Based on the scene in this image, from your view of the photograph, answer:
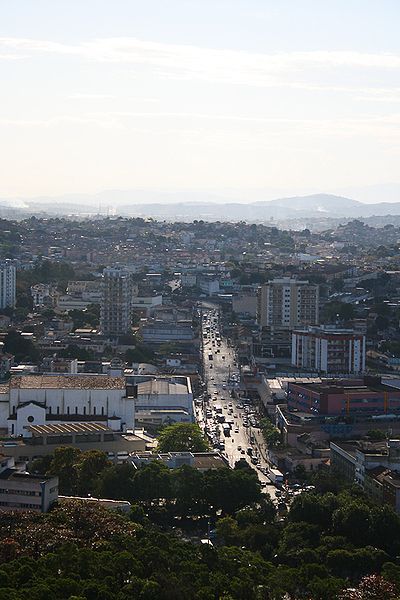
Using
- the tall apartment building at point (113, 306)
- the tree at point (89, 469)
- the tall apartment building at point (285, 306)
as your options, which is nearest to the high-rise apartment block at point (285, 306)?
the tall apartment building at point (285, 306)

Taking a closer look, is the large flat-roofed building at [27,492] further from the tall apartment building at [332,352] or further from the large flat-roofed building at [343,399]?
the tall apartment building at [332,352]

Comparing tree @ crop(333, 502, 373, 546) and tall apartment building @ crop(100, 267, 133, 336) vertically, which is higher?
tall apartment building @ crop(100, 267, 133, 336)

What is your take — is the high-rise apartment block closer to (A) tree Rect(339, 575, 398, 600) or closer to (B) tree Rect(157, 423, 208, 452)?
(B) tree Rect(157, 423, 208, 452)

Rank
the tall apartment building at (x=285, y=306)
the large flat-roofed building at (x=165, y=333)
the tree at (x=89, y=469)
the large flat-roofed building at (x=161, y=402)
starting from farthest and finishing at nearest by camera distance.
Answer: the tall apartment building at (x=285, y=306) → the large flat-roofed building at (x=165, y=333) → the large flat-roofed building at (x=161, y=402) → the tree at (x=89, y=469)

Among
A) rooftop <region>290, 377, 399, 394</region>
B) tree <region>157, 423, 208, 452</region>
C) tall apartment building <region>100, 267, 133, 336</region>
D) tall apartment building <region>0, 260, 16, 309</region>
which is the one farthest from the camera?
tall apartment building <region>0, 260, 16, 309</region>

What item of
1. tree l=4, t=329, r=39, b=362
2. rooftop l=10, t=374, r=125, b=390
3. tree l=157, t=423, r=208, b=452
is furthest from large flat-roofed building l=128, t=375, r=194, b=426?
tree l=4, t=329, r=39, b=362
